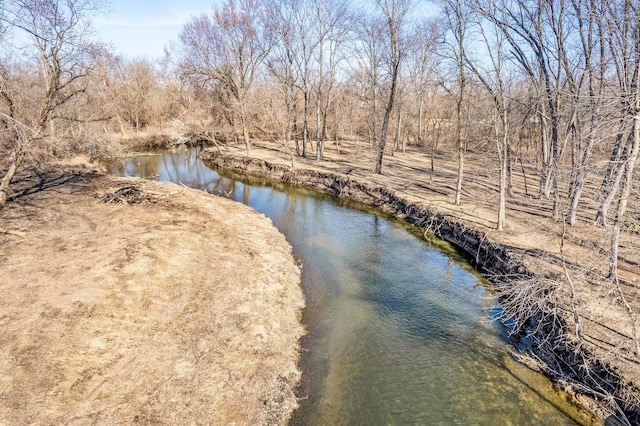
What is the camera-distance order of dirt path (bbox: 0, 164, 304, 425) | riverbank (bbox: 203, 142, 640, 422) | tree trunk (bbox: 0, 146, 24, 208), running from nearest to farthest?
dirt path (bbox: 0, 164, 304, 425), riverbank (bbox: 203, 142, 640, 422), tree trunk (bbox: 0, 146, 24, 208)

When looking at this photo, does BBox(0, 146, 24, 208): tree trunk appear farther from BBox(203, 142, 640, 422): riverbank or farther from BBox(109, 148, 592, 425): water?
BBox(203, 142, 640, 422): riverbank

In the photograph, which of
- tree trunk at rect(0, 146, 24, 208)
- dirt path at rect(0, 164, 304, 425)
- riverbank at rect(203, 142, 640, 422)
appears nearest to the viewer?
dirt path at rect(0, 164, 304, 425)

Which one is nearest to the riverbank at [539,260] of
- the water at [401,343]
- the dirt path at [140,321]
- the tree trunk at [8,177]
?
the water at [401,343]

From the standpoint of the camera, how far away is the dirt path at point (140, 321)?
243 inches

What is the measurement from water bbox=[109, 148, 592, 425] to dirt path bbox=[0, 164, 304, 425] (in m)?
0.89

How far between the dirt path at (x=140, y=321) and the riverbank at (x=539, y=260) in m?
6.45

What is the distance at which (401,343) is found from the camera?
9062mm

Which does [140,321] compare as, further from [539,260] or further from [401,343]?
[539,260]

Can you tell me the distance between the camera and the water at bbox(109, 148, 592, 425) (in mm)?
7133

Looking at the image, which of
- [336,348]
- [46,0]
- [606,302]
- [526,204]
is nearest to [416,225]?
[526,204]

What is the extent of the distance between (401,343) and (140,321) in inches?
270

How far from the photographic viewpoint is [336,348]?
8844 mm

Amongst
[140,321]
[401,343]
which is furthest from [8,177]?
[401,343]

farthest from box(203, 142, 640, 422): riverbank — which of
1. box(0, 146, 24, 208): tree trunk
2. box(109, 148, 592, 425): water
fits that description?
box(0, 146, 24, 208): tree trunk
